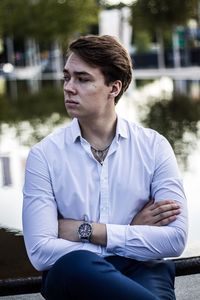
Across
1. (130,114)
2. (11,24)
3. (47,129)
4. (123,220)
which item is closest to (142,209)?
(123,220)

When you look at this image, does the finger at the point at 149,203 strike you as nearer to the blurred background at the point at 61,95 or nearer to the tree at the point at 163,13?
the blurred background at the point at 61,95

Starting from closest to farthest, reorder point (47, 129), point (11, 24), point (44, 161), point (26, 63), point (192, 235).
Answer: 1. point (44, 161)
2. point (192, 235)
3. point (47, 129)
4. point (11, 24)
5. point (26, 63)

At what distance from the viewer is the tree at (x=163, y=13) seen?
39.0m

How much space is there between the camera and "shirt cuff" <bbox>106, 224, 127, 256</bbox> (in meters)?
2.39

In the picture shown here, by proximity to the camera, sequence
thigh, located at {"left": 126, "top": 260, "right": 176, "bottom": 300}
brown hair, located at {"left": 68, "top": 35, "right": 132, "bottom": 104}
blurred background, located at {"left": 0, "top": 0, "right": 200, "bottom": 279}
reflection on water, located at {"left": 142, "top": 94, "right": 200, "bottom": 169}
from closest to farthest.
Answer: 1. thigh, located at {"left": 126, "top": 260, "right": 176, "bottom": 300}
2. brown hair, located at {"left": 68, "top": 35, "right": 132, "bottom": 104}
3. blurred background, located at {"left": 0, "top": 0, "right": 200, "bottom": 279}
4. reflection on water, located at {"left": 142, "top": 94, "right": 200, "bottom": 169}

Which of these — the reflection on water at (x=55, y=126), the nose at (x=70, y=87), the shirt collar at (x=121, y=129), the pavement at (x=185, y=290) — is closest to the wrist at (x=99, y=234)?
the shirt collar at (x=121, y=129)

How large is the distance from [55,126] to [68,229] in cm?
984

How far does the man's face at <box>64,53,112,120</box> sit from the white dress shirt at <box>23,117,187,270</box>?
9cm

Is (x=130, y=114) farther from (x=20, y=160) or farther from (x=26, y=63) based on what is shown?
(x=26, y=63)

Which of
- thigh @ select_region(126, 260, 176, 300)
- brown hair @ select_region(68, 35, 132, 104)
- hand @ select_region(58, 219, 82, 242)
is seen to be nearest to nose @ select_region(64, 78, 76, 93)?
brown hair @ select_region(68, 35, 132, 104)

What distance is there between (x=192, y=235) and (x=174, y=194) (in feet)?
7.89

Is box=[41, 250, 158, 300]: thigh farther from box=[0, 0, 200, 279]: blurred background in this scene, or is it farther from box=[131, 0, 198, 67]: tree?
box=[131, 0, 198, 67]: tree

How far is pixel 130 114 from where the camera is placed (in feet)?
46.2

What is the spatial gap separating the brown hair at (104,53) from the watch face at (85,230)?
0.57 m
